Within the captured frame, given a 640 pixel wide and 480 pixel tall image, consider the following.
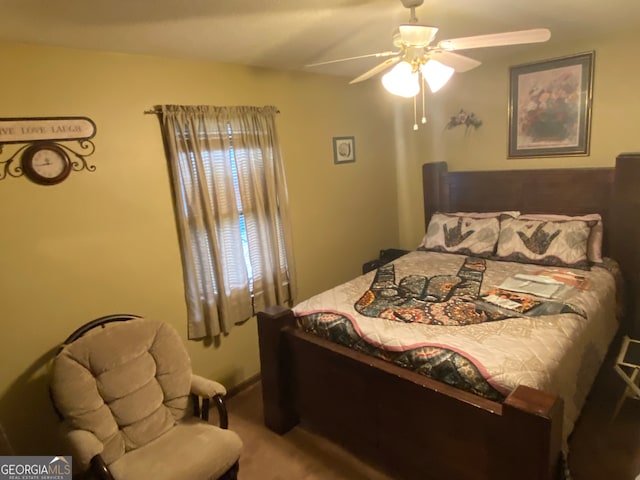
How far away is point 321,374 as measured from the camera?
86.0 inches

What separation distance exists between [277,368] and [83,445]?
0.97 m

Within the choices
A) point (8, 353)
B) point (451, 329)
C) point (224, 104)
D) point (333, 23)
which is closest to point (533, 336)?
point (451, 329)

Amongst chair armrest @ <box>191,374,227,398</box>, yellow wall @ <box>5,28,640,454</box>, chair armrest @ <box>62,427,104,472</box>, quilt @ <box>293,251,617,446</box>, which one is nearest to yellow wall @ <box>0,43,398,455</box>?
yellow wall @ <box>5,28,640,454</box>

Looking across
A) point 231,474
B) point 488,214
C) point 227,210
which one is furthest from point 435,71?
point 231,474

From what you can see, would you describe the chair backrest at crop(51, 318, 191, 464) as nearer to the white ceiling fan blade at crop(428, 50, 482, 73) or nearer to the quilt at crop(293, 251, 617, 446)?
the quilt at crop(293, 251, 617, 446)

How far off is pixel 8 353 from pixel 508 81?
3725 mm

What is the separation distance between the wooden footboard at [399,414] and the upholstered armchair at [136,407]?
0.45m

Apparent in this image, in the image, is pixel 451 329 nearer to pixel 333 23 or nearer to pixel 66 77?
pixel 333 23

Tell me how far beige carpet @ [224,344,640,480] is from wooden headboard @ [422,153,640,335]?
82cm

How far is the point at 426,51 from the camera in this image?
6.04 feet

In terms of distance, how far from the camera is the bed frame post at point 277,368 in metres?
2.31

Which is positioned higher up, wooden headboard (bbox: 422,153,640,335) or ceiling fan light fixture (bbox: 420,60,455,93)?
ceiling fan light fixture (bbox: 420,60,455,93)

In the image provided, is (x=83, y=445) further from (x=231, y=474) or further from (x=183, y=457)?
(x=231, y=474)

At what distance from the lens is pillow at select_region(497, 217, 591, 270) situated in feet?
9.11
